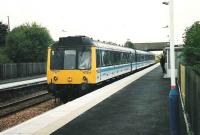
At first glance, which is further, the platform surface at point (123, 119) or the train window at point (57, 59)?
the train window at point (57, 59)

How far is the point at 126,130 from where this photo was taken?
927 centimetres

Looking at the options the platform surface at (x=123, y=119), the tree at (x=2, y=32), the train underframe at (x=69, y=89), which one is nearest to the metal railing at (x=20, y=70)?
the tree at (x=2, y=32)

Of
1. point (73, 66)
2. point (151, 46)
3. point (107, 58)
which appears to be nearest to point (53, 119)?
point (73, 66)

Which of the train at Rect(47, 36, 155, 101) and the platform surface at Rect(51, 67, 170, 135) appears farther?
the train at Rect(47, 36, 155, 101)

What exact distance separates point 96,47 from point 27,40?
36736 millimetres

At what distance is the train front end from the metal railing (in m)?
22.0

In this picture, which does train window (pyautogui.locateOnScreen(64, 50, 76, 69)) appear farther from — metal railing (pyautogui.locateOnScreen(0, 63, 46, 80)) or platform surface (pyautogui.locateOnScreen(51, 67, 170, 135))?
metal railing (pyautogui.locateOnScreen(0, 63, 46, 80))

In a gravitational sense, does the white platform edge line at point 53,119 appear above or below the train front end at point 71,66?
below

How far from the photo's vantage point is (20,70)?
45219mm

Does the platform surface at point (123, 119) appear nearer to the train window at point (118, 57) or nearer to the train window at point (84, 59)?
the train window at point (84, 59)

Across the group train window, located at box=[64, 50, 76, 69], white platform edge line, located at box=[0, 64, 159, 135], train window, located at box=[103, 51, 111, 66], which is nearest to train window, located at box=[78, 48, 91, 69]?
train window, located at box=[64, 50, 76, 69]

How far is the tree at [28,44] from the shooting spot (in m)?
54.6

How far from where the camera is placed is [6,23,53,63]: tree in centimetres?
5456

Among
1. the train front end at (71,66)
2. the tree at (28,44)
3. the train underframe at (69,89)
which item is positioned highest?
the tree at (28,44)
